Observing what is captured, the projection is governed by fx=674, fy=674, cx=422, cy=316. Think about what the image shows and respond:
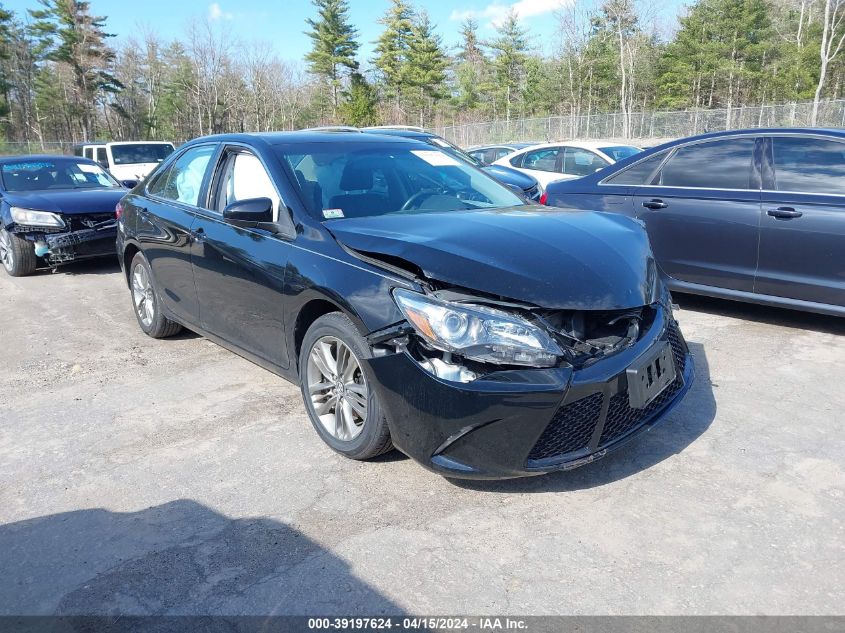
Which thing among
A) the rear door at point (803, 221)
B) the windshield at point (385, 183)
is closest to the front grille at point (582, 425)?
the windshield at point (385, 183)

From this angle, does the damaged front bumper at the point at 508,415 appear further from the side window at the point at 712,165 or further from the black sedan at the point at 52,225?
the black sedan at the point at 52,225

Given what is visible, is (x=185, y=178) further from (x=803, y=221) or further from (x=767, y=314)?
(x=767, y=314)

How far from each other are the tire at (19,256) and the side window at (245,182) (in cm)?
575

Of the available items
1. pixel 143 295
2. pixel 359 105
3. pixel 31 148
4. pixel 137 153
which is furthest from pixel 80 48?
pixel 143 295

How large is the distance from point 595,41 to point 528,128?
42.5 ft

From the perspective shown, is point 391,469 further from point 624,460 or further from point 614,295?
point 614,295

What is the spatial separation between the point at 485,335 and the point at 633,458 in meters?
1.18

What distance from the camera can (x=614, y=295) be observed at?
297cm

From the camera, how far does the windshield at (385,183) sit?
12.5 feet

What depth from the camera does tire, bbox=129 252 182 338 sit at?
17.8 feet

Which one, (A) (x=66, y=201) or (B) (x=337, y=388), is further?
(A) (x=66, y=201)

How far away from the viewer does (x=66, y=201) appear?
28.7 feet

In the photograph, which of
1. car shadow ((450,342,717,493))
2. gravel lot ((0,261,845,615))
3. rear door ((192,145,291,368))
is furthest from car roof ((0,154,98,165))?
car shadow ((450,342,717,493))

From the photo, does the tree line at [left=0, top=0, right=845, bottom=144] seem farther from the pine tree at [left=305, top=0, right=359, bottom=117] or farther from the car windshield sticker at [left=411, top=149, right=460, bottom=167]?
the car windshield sticker at [left=411, top=149, right=460, bottom=167]
